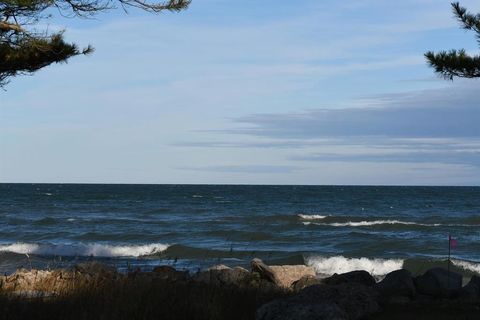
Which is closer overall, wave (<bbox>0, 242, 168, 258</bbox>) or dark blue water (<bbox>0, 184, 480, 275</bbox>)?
dark blue water (<bbox>0, 184, 480, 275</bbox>)

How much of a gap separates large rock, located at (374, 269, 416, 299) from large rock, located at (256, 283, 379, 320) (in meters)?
2.40

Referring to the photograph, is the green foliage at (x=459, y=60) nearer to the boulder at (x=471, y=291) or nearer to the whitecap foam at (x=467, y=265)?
the boulder at (x=471, y=291)

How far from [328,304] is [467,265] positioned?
15688 millimetres


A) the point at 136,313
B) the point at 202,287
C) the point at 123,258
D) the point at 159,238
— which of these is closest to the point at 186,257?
the point at 123,258

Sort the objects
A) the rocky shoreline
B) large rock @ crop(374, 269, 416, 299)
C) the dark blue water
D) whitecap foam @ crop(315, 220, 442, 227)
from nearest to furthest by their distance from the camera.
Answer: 1. the rocky shoreline
2. large rock @ crop(374, 269, 416, 299)
3. the dark blue water
4. whitecap foam @ crop(315, 220, 442, 227)

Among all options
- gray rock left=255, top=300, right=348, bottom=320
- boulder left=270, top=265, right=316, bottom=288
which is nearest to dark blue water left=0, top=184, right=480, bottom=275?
boulder left=270, top=265, right=316, bottom=288

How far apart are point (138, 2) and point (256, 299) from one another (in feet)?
18.8

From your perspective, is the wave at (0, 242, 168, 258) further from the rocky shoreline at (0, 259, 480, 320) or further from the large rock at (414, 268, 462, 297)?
the large rock at (414, 268, 462, 297)

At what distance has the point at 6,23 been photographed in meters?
11.1

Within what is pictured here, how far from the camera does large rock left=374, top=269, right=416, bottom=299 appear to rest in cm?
1071

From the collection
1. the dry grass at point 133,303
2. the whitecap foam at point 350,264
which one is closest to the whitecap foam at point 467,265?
the whitecap foam at point 350,264

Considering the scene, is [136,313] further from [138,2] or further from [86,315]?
[138,2]

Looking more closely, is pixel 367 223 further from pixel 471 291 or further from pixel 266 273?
pixel 471 291

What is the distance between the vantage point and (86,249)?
27719mm
